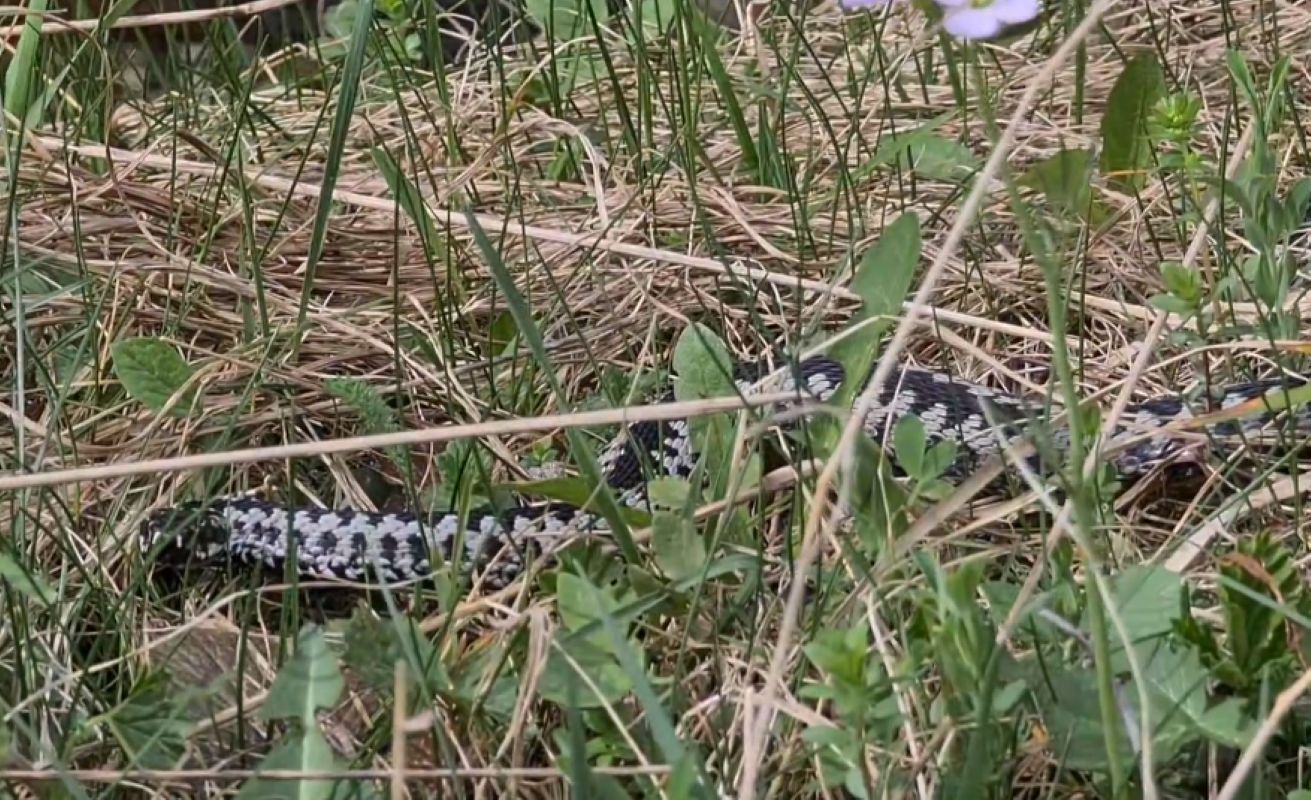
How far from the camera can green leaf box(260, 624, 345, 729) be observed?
188cm

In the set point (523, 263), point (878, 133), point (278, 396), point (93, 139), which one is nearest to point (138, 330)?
point (278, 396)

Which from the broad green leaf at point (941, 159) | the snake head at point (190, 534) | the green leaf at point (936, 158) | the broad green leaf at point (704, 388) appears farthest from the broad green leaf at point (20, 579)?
the broad green leaf at point (941, 159)

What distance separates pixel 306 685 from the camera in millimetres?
1897

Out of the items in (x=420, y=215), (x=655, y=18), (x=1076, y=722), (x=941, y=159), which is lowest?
(x=1076, y=722)

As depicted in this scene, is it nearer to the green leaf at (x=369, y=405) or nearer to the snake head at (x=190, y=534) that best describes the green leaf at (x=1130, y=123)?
the green leaf at (x=369, y=405)

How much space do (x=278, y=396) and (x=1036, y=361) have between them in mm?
1315

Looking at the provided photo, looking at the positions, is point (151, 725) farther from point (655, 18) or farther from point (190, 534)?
point (655, 18)

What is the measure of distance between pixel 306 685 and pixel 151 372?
1.21 metres

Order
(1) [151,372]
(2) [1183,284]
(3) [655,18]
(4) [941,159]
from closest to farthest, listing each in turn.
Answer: (2) [1183,284] → (1) [151,372] → (4) [941,159] → (3) [655,18]

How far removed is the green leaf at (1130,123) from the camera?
3.34m

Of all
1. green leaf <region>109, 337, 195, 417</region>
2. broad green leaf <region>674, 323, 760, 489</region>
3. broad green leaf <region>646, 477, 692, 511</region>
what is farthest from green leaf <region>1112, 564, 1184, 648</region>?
green leaf <region>109, 337, 195, 417</region>

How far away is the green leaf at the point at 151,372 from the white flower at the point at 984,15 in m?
1.80

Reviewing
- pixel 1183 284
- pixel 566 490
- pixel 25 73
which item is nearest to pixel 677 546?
pixel 566 490

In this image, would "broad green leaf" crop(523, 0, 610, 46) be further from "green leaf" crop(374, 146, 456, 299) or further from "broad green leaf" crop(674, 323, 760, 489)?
"broad green leaf" crop(674, 323, 760, 489)
